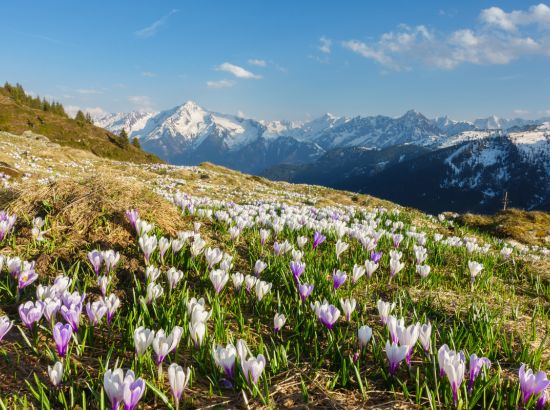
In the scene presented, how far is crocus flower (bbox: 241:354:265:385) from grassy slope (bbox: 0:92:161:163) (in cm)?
11808

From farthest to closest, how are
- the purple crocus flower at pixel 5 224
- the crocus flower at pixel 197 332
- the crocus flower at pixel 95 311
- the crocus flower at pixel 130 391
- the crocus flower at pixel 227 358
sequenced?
the purple crocus flower at pixel 5 224, the crocus flower at pixel 95 311, the crocus flower at pixel 197 332, the crocus flower at pixel 227 358, the crocus flower at pixel 130 391

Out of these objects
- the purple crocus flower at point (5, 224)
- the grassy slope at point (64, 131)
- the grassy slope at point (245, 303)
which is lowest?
the grassy slope at point (245, 303)

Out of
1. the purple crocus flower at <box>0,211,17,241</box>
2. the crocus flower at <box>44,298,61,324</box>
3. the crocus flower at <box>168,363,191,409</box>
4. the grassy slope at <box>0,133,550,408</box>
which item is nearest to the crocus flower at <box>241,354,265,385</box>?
the grassy slope at <box>0,133,550,408</box>

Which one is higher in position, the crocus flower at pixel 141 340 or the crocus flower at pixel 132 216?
the crocus flower at pixel 132 216

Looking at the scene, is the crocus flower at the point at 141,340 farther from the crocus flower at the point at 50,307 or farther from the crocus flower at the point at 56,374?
A: the crocus flower at the point at 50,307

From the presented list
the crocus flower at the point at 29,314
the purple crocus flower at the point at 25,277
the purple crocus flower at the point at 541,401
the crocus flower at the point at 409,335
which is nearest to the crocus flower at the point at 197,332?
the crocus flower at the point at 29,314

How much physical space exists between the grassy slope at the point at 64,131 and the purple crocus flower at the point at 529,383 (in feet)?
390

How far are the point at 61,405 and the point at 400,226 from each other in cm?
756

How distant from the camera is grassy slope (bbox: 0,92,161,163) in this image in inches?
4254

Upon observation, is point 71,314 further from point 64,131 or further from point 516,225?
point 64,131

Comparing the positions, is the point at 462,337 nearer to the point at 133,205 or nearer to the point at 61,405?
the point at 61,405

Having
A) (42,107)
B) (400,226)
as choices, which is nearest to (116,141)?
(42,107)

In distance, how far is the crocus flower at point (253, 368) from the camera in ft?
7.18

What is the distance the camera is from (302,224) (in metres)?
6.81
